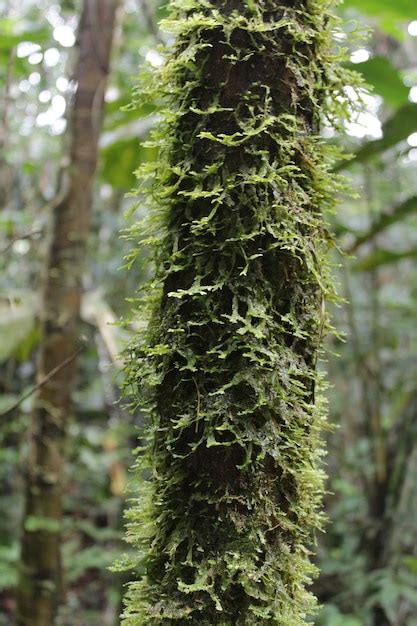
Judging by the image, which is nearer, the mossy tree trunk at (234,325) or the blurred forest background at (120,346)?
the mossy tree trunk at (234,325)

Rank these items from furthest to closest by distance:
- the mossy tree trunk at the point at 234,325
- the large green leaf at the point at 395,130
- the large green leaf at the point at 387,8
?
the large green leaf at the point at 395,130
the large green leaf at the point at 387,8
the mossy tree trunk at the point at 234,325

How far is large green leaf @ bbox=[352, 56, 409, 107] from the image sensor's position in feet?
8.64

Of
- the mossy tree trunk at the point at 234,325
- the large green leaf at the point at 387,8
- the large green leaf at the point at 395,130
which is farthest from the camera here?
the large green leaf at the point at 395,130

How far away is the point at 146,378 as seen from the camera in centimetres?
94

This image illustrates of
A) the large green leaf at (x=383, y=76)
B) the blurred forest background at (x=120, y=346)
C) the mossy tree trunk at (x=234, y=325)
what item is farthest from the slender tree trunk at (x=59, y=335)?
the mossy tree trunk at (x=234, y=325)

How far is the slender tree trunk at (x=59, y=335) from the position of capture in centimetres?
282

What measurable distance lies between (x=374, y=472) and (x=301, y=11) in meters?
3.66

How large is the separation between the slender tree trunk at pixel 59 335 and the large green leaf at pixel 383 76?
4.11 feet

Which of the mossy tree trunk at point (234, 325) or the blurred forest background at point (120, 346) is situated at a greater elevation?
the blurred forest background at point (120, 346)

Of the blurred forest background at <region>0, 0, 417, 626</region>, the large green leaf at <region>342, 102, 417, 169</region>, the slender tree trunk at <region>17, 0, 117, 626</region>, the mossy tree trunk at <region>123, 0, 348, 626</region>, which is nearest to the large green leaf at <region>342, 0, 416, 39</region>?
the blurred forest background at <region>0, 0, 417, 626</region>

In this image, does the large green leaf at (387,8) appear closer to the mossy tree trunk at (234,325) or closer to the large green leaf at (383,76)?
the large green leaf at (383,76)

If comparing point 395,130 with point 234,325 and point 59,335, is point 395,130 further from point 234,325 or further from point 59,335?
point 234,325

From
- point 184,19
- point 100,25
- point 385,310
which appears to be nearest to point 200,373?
point 184,19

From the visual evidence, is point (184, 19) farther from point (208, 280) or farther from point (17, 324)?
point (17, 324)
